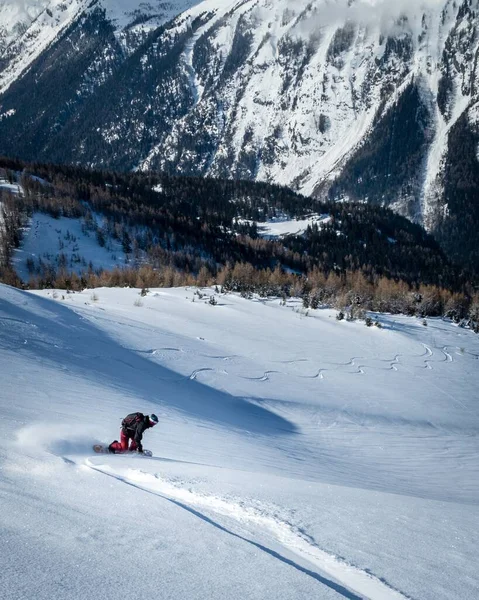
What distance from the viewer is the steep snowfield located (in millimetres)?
3531

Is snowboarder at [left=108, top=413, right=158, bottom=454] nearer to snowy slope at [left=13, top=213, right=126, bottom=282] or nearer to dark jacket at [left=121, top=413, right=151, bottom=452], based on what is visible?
dark jacket at [left=121, top=413, right=151, bottom=452]

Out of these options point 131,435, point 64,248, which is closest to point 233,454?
point 131,435

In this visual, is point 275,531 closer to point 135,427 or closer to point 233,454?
point 135,427

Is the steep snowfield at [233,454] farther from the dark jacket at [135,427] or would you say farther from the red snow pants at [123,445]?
the dark jacket at [135,427]

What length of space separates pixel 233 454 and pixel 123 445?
103 inches

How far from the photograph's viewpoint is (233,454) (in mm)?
10430

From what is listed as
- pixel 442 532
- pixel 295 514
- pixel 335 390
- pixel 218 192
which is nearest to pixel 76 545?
pixel 295 514

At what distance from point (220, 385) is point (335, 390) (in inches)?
206

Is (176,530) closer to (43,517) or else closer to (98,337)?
(43,517)

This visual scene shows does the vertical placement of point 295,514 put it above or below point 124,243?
below

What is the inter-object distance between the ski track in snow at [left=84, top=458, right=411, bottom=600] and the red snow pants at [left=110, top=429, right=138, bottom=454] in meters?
1.76

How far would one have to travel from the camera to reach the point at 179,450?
10.1 metres

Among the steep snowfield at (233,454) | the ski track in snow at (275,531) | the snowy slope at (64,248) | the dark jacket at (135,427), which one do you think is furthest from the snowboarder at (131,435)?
the snowy slope at (64,248)

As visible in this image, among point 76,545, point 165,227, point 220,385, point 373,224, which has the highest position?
point 373,224
